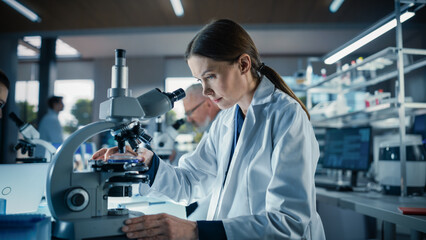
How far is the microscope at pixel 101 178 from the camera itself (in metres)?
0.78

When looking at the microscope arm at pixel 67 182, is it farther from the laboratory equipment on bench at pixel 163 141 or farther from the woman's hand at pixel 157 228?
the laboratory equipment on bench at pixel 163 141

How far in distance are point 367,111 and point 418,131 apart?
51cm

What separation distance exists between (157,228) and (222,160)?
590 millimetres

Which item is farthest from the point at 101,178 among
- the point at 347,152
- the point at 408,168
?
the point at 347,152

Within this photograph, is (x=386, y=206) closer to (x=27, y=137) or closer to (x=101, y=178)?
(x=101, y=178)

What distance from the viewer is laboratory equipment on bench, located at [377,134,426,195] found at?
196cm

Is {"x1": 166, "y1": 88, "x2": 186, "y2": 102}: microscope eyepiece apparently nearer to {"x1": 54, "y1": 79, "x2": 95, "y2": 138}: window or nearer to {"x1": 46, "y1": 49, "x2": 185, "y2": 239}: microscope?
{"x1": 46, "y1": 49, "x2": 185, "y2": 239}: microscope

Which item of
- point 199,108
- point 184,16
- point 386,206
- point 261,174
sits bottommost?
point 386,206

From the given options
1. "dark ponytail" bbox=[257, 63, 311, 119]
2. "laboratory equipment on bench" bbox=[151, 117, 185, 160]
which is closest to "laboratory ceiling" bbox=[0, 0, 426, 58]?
"laboratory equipment on bench" bbox=[151, 117, 185, 160]

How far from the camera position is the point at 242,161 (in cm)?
121

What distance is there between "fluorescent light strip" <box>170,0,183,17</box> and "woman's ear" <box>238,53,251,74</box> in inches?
107

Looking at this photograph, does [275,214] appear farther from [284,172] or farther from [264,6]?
[264,6]

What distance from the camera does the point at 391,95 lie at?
2.60 m

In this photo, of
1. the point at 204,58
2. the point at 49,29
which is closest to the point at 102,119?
the point at 204,58
